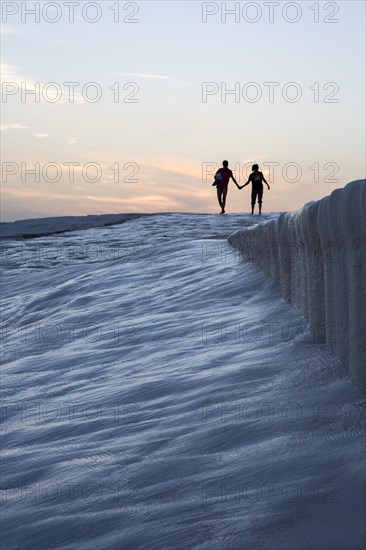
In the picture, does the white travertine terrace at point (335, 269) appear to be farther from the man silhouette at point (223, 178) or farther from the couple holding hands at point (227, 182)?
the man silhouette at point (223, 178)

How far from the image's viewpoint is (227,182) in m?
27.0

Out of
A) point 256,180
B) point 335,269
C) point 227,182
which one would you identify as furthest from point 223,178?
point 335,269

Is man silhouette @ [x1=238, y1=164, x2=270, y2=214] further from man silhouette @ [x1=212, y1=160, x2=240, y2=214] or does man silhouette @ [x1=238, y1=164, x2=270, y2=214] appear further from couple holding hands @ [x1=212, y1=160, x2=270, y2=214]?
man silhouette @ [x1=212, y1=160, x2=240, y2=214]

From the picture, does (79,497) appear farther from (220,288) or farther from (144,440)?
(220,288)

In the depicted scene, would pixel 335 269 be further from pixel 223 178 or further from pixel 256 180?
pixel 223 178

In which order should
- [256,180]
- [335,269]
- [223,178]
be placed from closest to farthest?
[335,269] < [256,180] < [223,178]

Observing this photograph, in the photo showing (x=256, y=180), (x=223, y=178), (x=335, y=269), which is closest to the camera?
(x=335, y=269)

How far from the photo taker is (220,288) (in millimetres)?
9531

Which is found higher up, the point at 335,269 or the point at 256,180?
the point at 256,180

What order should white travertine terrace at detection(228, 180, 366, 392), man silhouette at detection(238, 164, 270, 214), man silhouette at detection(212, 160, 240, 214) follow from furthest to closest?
1. man silhouette at detection(212, 160, 240, 214)
2. man silhouette at detection(238, 164, 270, 214)
3. white travertine terrace at detection(228, 180, 366, 392)

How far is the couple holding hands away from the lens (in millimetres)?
25484

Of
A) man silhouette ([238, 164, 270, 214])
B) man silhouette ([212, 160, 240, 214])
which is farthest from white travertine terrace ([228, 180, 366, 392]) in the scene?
man silhouette ([212, 160, 240, 214])

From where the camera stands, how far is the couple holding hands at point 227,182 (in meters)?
25.5

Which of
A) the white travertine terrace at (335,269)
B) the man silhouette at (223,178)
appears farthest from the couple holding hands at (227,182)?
the white travertine terrace at (335,269)
